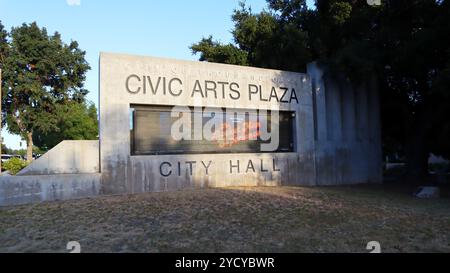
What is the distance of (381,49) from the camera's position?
14672mm

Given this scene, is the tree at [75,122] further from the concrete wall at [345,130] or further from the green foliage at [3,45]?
the concrete wall at [345,130]

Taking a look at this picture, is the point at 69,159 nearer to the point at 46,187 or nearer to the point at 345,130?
the point at 46,187

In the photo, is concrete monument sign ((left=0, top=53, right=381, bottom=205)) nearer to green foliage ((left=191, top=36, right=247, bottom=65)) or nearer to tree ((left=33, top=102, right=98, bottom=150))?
green foliage ((left=191, top=36, right=247, bottom=65))

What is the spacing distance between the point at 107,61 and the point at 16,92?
911 inches

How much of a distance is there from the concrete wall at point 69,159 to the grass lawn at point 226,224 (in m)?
1.14

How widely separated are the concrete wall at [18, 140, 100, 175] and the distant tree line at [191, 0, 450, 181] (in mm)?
8322

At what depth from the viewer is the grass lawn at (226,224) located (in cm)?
697

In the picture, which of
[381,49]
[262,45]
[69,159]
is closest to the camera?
[69,159]

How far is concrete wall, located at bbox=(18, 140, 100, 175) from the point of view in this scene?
36.2 feet

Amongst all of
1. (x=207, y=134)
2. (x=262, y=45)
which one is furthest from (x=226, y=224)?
(x=262, y=45)

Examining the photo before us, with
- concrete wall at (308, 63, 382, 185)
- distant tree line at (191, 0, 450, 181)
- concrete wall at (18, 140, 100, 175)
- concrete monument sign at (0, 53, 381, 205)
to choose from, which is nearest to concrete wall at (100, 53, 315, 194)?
concrete monument sign at (0, 53, 381, 205)

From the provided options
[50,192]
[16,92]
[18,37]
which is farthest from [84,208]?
[18,37]

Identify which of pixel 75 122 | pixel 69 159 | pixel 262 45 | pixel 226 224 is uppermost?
pixel 262 45

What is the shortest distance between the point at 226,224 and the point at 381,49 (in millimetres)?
9587
